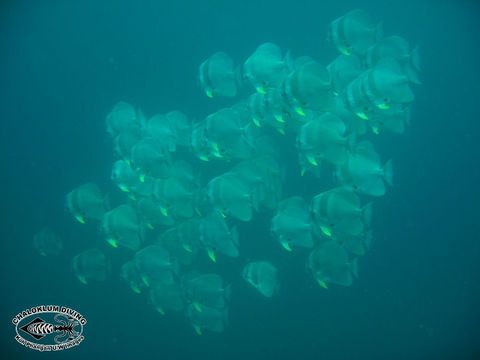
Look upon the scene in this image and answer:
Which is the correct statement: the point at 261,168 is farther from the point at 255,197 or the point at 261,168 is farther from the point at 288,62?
the point at 288,62

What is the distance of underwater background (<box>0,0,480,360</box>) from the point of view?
7.46 metres

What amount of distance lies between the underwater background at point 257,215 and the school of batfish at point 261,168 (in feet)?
7.85

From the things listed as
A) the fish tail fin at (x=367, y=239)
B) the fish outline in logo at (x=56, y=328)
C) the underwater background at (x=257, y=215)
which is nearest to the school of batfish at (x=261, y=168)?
the fish tail fin at (x=367, y=239)

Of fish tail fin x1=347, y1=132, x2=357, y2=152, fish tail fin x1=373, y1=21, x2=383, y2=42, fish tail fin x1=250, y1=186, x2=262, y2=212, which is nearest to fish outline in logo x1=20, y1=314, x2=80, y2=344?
fish tail fin x1=250, y1=186, x2=262, y2=212

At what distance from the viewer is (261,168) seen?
4531 mm

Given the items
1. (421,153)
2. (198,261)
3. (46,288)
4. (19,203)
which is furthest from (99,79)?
(421,153)

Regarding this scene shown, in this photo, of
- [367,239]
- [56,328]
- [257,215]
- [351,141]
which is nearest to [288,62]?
[351,141]

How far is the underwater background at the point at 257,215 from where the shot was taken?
24.5 feet

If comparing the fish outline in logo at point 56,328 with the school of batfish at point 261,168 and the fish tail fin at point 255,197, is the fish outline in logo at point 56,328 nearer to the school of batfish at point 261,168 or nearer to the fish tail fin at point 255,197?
the school of batfish at point 261,168

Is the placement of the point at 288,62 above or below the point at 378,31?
below

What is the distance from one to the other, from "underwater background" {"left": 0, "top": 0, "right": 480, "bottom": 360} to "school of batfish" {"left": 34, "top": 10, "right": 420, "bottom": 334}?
7.85 ft

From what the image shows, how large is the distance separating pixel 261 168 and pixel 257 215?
2.54m

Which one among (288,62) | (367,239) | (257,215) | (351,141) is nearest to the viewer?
(351,141)

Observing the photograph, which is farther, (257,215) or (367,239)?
(257,215)
